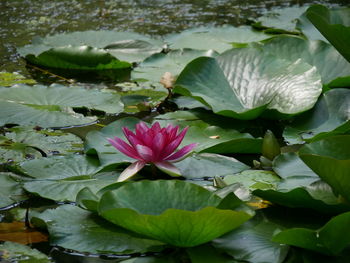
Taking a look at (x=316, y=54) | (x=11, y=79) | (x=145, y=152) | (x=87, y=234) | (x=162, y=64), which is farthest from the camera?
(x=162, y=64)

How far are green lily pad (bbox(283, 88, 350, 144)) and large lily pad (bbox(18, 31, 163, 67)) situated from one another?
0.95 m

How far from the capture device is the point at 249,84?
1960 mm

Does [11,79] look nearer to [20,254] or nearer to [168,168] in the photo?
[168,168]

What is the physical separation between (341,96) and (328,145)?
0.51m

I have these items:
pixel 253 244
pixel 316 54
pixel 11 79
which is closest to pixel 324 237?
pixel 253 244

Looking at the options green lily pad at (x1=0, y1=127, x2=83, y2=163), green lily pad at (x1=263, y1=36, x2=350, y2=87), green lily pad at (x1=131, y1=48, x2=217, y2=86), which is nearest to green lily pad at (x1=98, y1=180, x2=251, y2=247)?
green lily pad at (x1=0, y1=127, x2=83, y2=163)

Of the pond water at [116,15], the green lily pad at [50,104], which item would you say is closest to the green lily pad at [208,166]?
the green lily pad at [50,104]

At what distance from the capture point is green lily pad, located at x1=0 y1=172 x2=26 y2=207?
1.41 m

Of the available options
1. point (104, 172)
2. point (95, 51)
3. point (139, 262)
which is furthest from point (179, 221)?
point (95, 51)

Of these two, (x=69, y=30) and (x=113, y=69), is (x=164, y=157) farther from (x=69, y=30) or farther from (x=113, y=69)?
(x=69, y=30)

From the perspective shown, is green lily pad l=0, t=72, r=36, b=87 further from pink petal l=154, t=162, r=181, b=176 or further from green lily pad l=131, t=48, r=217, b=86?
pink petal l=154, t=162, r=181, b=176

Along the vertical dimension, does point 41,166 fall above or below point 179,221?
below

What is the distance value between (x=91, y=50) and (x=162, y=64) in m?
0.29

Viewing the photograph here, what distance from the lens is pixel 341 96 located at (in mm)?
1826
